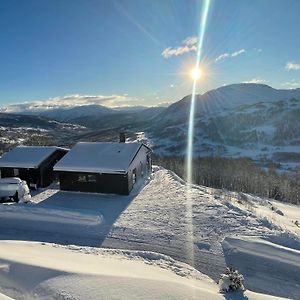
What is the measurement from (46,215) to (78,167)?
769cm

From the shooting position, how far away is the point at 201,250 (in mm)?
17312

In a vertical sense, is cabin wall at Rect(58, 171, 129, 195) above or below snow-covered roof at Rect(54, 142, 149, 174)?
below

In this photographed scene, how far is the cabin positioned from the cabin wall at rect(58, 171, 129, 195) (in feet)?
8.56

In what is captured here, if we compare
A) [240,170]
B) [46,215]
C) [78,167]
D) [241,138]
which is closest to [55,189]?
[78,167]

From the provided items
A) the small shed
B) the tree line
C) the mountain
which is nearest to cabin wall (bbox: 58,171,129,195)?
the small shed

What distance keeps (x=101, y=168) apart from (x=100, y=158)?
5.47 ft

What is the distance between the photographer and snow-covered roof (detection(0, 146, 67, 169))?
31.7 metres

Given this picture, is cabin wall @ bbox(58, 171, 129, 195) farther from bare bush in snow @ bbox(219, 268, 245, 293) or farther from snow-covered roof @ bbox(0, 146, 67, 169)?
bare bush in snow @ bbox(219, 268, 245, 293)

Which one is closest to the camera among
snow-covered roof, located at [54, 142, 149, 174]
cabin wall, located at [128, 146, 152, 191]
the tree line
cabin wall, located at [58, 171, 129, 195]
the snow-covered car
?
the snow-covered car

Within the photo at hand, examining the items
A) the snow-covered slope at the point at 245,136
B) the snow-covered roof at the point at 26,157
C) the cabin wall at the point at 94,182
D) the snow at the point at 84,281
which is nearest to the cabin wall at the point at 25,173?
the snow-covered roof at the point at 26,157

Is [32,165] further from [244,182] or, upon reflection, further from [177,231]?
[244,182]

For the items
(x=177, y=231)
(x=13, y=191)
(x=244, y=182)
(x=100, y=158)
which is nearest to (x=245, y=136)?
(x=244, y=182)

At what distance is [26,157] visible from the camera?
107 ft

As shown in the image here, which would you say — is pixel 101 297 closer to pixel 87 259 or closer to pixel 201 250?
pixel 87 259
